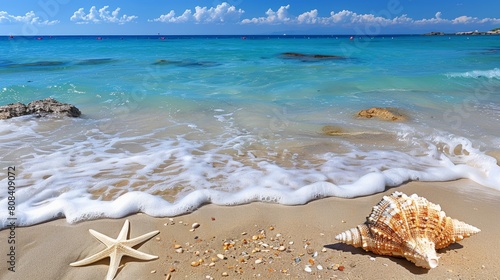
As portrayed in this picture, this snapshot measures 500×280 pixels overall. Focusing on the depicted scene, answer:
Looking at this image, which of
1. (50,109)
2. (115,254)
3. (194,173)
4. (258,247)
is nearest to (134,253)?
(115,254)

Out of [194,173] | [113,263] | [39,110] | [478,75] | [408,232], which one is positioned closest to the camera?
[408,232]

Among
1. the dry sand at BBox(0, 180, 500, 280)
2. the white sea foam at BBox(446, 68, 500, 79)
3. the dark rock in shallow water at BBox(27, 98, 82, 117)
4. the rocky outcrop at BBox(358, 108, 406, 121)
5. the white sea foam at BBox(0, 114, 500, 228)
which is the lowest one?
the dry sand at BBox(0, 180, 500, 280)

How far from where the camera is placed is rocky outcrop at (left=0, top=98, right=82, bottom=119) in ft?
27.2

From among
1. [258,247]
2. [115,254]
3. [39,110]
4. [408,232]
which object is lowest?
[258,247]

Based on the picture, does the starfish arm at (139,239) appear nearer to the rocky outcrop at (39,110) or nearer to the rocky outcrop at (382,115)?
the rocky outcrop at (39,110)

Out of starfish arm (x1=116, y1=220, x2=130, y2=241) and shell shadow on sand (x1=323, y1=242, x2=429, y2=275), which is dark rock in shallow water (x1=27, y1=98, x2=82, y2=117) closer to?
starfish arm (x1=116, y1=220, x2=130, y2=241)

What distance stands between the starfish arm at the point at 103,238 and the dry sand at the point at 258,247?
0.10 metres

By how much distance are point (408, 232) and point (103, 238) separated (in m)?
2.95

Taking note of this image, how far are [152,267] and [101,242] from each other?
755mm

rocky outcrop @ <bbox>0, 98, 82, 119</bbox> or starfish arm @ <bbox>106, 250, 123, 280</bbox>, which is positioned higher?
rocky outcrop @ <bbox>0, 98, 82, 119</bbox>

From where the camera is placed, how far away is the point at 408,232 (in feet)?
9.53

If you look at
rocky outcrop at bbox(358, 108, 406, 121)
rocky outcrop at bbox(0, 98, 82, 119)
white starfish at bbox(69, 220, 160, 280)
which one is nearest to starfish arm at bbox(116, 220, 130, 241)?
white starfish at bbox(69, 220, 160, 280)

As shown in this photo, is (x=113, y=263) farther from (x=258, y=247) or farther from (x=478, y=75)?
(x=478, y=75)

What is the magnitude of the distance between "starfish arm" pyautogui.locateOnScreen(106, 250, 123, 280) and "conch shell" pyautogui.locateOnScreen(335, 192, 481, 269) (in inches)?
81.5
